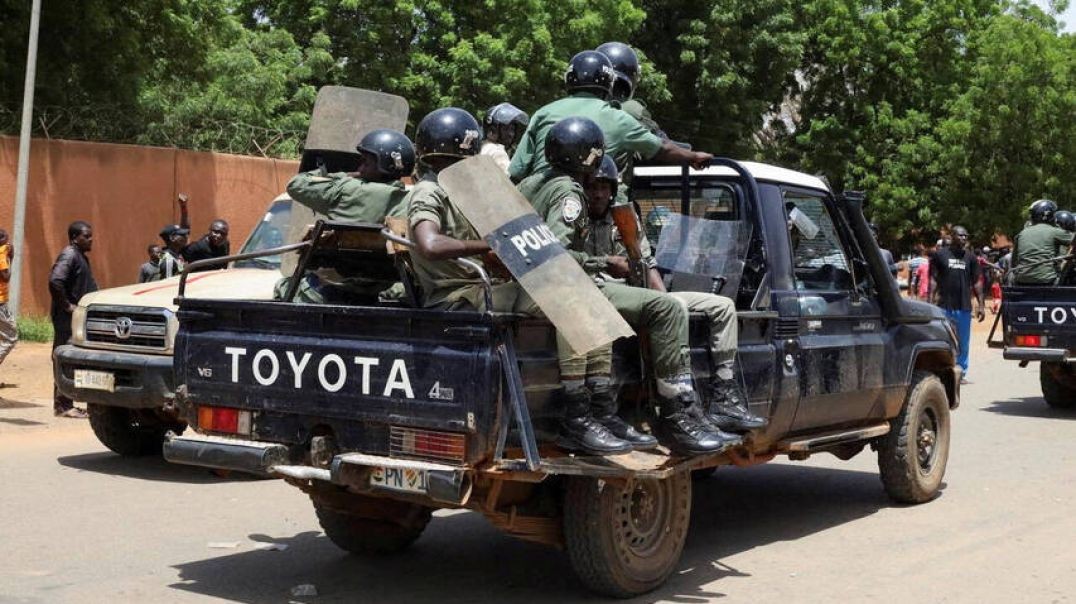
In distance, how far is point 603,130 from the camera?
21.9ft

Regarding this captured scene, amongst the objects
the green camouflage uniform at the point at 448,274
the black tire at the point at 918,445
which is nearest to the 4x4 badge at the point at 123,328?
the green camouflage uniform at the point at 448,274

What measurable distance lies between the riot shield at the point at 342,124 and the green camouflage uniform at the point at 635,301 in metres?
2.94

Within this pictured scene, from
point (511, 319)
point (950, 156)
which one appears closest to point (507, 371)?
point (511, 319)

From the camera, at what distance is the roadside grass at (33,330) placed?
1673cm

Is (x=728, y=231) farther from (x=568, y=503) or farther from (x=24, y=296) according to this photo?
(x=24, y=296)

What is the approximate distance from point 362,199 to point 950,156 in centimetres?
3064

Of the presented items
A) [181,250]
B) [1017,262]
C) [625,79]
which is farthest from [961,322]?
[625,79]

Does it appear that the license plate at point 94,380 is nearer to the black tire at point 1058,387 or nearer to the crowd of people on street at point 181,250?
the crowd of people on street at point 181,250

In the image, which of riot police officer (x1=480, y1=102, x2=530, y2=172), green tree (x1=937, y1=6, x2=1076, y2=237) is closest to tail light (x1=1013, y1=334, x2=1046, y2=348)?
riot police officer (x1=480, y1=102, x2=530, y2=172)

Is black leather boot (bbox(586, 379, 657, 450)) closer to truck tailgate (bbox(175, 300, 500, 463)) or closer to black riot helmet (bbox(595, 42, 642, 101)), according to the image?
truck tailgate (bbox(175, 300, 500, 463))

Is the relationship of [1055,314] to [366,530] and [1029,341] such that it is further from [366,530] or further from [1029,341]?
[366,530]

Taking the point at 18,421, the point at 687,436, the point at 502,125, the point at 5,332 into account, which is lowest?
the point at 18,421

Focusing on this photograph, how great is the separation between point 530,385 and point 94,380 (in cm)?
491

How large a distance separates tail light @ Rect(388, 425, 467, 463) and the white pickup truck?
3.55 m
